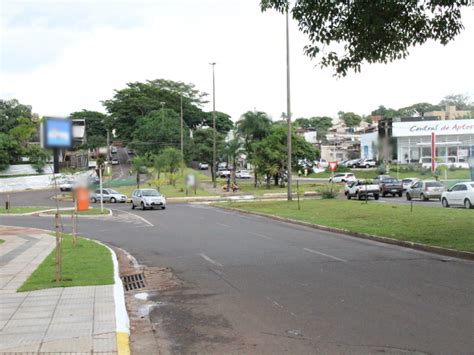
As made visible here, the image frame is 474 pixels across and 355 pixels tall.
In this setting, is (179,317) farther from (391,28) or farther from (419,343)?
(391,28)

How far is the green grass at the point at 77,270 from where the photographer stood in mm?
9859

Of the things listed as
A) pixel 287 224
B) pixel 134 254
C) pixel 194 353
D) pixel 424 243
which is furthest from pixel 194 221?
pixel 194 353

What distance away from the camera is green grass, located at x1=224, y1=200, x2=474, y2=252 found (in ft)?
51.6

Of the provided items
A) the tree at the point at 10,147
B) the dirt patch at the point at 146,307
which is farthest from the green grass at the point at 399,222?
the tree at the point at 10,147

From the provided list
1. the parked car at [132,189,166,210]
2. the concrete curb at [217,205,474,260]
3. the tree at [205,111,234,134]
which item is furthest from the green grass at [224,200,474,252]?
the tree at [205,111,234,134]

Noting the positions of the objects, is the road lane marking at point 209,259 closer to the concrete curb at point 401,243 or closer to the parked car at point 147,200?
the concrete curb at point 401,243

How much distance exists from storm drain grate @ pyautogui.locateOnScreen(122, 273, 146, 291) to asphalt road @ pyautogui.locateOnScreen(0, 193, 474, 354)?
828mm

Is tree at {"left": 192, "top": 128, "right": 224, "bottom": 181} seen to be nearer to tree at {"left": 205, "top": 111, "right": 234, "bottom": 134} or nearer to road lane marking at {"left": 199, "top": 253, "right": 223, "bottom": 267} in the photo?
tree at {"left": 205, "top": 111, "right": 234, "bottom": 134}

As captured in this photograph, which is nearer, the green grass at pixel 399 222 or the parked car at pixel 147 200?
the green grass at pixel 399 222

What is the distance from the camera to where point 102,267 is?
1169 centimetres

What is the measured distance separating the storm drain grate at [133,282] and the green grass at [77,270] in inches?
13.7

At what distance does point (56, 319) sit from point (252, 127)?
2186 inches

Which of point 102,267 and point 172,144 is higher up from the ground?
point 172,144

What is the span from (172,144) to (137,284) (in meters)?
56.8
